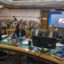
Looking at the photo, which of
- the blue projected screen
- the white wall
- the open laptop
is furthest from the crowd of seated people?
the open laptop

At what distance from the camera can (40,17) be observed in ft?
30.1

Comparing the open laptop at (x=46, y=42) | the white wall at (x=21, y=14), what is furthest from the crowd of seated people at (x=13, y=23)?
the open laptop at (x=46, y=42)

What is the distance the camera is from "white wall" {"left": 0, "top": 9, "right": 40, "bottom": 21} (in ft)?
30.5

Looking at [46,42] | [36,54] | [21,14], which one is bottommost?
[36,54]

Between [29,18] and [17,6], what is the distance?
1782 mm

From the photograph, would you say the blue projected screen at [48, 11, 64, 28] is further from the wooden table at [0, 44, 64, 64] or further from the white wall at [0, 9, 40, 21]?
the wooden table at [0, 44, 64, 64]

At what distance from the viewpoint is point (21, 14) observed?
947 centimetres

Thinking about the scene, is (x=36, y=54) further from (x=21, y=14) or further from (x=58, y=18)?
(x=21, y=14)

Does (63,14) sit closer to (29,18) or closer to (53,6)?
(53,6)

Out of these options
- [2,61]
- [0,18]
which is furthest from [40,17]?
[2,61]

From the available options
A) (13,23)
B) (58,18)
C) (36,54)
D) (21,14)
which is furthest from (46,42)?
(21,14)

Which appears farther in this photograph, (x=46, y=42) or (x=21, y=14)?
(x=21, y=14)

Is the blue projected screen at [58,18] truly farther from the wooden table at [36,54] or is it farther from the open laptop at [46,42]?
the open laptop at [46,42]

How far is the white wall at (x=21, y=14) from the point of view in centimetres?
930
